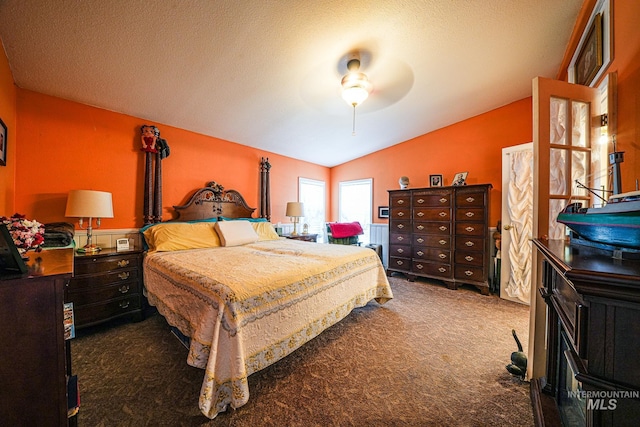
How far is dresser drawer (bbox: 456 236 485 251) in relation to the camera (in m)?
3.17

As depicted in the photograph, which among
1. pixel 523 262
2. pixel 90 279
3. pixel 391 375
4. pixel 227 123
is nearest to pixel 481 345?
pixel 391 375

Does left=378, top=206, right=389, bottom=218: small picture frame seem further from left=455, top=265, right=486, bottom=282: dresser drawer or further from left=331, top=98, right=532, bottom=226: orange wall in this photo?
left=455, top=265, right=486, bottom=282: dresser drawer

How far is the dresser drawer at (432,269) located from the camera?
342 centimetres

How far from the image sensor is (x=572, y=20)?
191cm

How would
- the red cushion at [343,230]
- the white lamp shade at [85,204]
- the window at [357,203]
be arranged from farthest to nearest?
the window at [357,203], the red cushion at [343,230], the white lamp shade at [85,204]

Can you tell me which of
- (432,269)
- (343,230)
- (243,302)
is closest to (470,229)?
(432,269)

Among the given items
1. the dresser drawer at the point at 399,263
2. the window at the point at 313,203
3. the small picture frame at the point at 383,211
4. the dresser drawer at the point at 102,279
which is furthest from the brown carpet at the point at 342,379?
the window at the point at 313,203

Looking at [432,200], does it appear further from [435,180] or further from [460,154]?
[460,154]

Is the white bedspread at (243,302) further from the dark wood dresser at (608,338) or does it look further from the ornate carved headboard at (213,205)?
the dark wood dresser at (608,338)

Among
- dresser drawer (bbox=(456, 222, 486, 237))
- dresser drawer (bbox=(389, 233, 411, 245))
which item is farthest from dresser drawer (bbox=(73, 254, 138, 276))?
dresser drawer (bbox=(456, 222, 486, 237))

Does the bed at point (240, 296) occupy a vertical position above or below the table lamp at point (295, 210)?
below

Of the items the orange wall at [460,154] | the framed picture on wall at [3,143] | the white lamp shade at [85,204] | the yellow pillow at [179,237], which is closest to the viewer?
the framed picture on wall at [3,143]

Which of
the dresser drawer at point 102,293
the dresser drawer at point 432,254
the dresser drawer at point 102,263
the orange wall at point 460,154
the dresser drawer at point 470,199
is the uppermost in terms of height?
the orange wall at point 460,154

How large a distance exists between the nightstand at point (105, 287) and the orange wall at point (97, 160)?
0.71 metres
